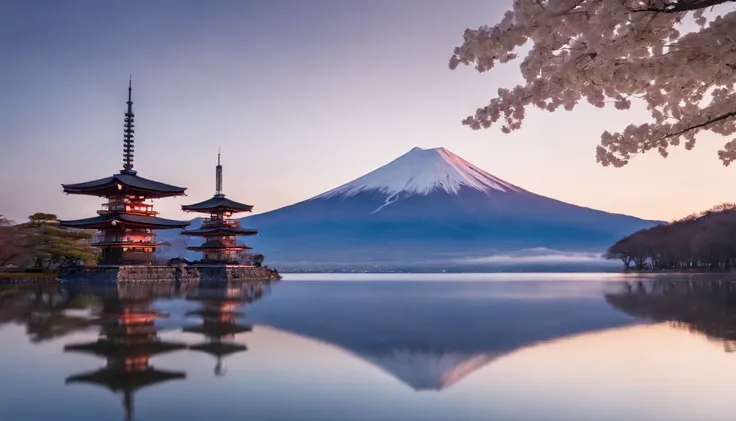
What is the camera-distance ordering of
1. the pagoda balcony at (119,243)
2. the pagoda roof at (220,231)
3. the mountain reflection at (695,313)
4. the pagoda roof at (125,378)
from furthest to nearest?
the pagoda roof at (220,231) < the pagoda balcony at (119,243) < the mountain reflection at (695,313) < the pagoda roof at (125,378)

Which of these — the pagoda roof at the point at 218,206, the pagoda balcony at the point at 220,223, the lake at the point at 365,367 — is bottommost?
the lake at the point at 365,367

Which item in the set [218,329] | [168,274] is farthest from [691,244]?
[218,329]

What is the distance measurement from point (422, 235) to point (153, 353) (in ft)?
396

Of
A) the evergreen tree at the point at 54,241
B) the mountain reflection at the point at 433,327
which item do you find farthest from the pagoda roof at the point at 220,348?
the evergreen tree at the point at 54,241

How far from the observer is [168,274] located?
36.8 m

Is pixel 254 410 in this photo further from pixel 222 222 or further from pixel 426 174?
pixel 426 174

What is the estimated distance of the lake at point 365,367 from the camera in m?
5.18

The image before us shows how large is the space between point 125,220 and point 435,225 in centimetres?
9834

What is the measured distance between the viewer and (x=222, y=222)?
141ft

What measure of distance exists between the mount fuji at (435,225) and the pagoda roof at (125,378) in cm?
11031

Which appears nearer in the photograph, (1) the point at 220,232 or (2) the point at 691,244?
(1) the point at 220,232

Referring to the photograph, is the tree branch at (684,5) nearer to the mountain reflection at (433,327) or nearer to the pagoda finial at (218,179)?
the mountain reflection at (433,327)

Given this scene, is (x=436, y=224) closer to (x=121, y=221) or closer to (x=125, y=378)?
(x=121, y=221)

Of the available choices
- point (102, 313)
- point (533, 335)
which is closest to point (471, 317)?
point (533, 335)
